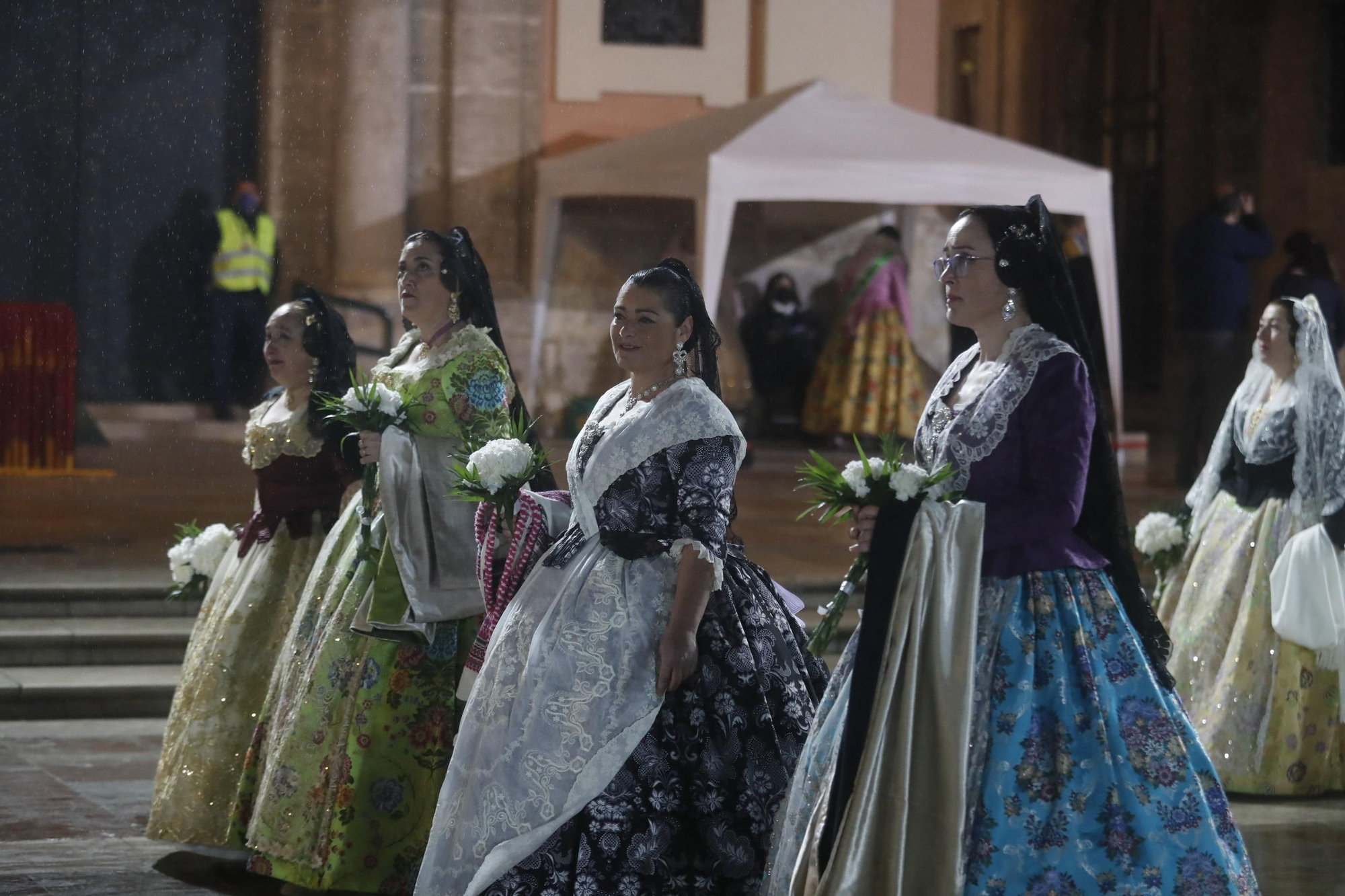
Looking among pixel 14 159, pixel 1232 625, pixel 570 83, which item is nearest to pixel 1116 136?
pixel 570 83

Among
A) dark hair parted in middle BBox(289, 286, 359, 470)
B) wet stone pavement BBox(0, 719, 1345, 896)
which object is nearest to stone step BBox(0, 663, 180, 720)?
wet stone pavement BBox(0, 719, 1345, 896)

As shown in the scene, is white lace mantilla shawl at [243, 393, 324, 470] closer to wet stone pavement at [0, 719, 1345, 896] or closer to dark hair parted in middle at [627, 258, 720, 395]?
wet stone pavement at [0, 719, 1345, 896]

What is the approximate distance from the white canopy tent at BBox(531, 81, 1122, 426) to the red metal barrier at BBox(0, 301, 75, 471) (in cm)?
343

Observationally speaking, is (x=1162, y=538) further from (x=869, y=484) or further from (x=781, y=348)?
(x=781, y=348)

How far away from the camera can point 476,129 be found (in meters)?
14.6

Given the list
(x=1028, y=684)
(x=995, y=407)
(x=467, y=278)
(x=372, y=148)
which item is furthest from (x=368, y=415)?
(x=372, y=148)

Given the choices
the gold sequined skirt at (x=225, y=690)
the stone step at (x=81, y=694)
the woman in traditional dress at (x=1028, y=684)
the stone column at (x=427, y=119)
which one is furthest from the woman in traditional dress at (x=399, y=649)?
the stone column at (x=427, y=119)

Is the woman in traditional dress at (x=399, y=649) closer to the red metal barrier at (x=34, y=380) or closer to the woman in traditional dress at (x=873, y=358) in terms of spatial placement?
the red metal barrier at (x=34, y=380)

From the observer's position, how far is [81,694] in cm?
709

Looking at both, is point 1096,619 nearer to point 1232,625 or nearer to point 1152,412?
point 1232,625

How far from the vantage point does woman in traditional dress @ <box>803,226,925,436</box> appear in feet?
45.3

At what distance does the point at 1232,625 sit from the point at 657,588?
3052 mm

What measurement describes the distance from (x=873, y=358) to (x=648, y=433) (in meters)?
9.86

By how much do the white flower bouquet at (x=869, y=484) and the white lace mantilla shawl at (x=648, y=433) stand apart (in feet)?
1.35
